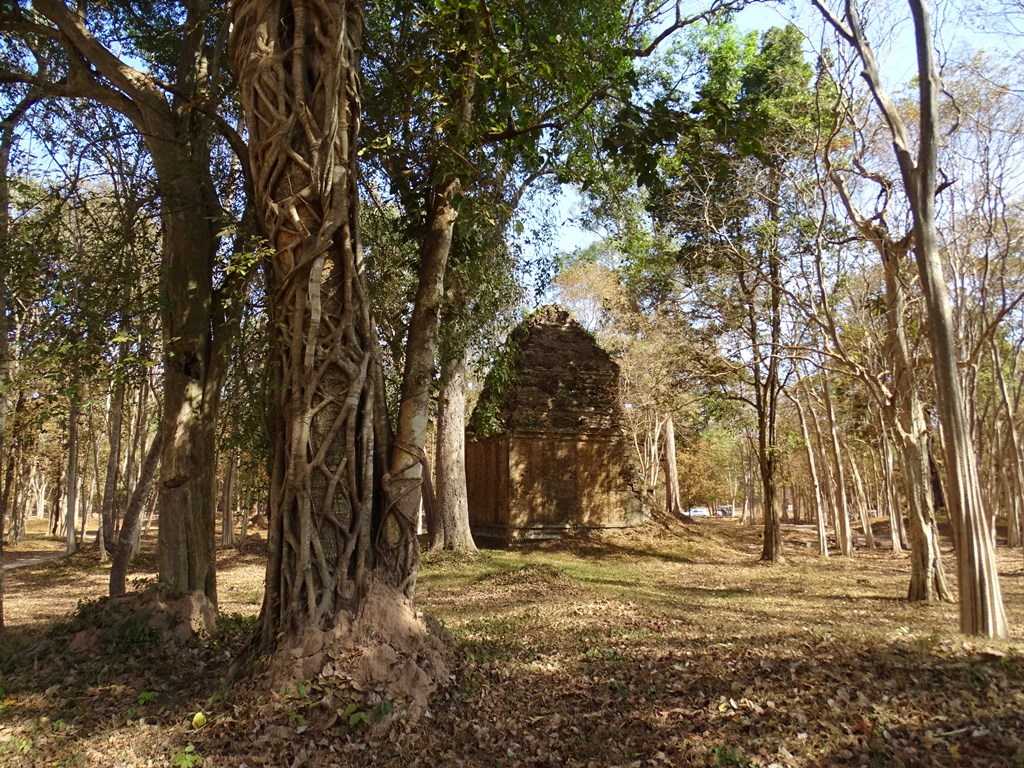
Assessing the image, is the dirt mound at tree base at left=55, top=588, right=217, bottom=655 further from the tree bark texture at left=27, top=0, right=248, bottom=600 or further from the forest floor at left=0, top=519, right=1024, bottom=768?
the tree bark texture at left=27, top=0, right=248, bottom=600

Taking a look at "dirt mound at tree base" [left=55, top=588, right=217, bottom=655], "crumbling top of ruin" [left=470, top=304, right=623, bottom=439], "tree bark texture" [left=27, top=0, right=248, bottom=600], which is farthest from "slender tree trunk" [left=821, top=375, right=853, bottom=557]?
"dirt mound at tree base" [left=55, top=588, right=217, bottom=655]

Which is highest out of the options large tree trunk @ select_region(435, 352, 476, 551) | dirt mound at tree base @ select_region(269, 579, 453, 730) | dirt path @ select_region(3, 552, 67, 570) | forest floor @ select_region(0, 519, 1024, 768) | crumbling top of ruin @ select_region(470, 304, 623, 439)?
crumbling top of ruin @ select_region(470, 304, 623, 439)

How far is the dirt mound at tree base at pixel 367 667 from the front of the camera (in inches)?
182

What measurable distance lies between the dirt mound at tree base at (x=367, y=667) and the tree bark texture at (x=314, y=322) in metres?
0.14

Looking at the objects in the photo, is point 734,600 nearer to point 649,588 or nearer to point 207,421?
point 649,588

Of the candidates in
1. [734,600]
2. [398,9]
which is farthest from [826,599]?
[398,9]

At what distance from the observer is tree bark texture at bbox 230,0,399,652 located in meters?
5.17

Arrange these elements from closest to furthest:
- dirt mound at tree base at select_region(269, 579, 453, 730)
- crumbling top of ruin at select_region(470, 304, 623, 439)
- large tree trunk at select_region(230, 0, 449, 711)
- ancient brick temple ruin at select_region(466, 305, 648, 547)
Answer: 1. dirt mound at tree base at select_region(269, 579, 453, 730)
2. large tree trunk at select_region(230, 0, 449, 711)
3. ancient brick temple ruin at select_region(466, 305, 648, 547)
4. crumbling top of ruin at select_region(470, 304, 623, 439)

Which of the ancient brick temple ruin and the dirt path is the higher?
the ancient brick temple ruin

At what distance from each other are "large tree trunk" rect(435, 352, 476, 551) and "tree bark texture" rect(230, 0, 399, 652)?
418 inches

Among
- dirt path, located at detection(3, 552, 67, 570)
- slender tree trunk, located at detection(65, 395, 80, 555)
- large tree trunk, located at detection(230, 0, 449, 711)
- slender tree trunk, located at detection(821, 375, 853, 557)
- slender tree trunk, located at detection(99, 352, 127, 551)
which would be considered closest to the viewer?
large tree trunk, located at detection(230, 0, 449, 711)

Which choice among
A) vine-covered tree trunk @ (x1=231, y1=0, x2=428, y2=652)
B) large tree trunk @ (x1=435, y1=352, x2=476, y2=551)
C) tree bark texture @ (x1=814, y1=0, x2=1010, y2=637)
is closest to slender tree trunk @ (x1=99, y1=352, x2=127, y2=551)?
large tree trunk @ (x1=435, y1=352, x2=476, y2=551)

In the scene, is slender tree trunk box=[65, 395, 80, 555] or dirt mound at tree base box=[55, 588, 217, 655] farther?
slender tree trunk box=[65, 395, 80, 555]

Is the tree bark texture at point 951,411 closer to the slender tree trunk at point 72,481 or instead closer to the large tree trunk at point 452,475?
the large tree trunk at point 452,475
